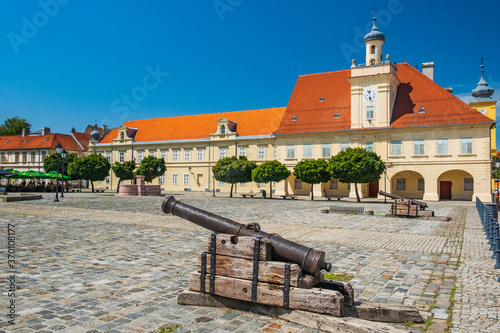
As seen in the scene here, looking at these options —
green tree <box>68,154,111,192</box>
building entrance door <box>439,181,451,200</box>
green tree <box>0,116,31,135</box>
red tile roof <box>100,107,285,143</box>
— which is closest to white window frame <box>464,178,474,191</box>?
building entrance door <box>439,181,451,200</box>

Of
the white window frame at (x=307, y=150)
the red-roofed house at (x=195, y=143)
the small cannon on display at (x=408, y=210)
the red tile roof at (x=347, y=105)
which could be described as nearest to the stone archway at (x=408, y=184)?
the red tile roof at (x=347, y=105)

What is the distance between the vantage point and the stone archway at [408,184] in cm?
3788

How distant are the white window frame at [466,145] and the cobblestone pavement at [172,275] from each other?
2420 cm

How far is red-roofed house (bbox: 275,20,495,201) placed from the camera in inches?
1366

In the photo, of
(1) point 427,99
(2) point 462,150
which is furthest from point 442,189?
(1) point 427,99

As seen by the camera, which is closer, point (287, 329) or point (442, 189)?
point (287, 329)

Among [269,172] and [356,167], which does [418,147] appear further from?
[269,172]

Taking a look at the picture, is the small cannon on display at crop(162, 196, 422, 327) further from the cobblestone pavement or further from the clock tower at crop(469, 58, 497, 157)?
the clock tower at crop(469, 58, 497, 157)

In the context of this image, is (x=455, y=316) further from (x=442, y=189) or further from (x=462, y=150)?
(x=442, y=189)

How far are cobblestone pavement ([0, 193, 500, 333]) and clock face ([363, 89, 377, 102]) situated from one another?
26554mm

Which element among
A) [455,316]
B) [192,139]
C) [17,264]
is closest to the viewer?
[455,316]

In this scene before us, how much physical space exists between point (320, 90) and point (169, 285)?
39.9 meters

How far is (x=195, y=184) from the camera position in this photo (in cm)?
5019

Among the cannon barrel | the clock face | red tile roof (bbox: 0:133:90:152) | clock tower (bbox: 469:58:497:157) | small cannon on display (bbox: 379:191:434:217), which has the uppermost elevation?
clock tower (bbox: 469:58:497:157)
